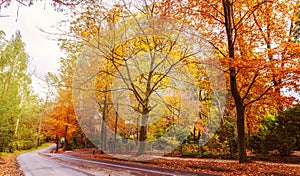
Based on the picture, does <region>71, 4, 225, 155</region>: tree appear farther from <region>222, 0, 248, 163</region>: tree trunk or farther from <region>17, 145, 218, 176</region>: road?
<region>17, 145, 218, 176</region>: road

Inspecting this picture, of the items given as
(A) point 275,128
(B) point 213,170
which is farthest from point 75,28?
(A) point 275,128

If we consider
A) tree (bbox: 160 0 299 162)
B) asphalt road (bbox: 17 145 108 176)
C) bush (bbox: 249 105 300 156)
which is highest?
tree (bbox: 160 0 299 162)

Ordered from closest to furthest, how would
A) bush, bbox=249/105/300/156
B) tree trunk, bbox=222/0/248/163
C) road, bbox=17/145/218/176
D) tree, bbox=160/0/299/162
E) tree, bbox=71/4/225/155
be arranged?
1. road, bbox=17/145/218/176
2. tree, bbox=160/0/299/162
3. tree trunk, bbox=222/0/248/163
4. bush, bbox=249/105/300/156
5. tree, bbox=71/4/225/155

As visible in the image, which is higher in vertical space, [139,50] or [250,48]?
[139,50]

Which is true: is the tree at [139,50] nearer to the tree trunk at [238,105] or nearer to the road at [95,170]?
the tree trunk at [238,105]

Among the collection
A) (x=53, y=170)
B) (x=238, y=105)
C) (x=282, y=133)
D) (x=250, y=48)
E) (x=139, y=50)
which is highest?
(x=139, y=50)

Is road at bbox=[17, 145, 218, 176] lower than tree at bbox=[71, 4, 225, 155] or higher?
lower

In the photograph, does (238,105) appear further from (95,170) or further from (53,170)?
(53,170)

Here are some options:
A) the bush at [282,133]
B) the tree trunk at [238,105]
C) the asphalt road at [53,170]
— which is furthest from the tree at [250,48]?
the asphalt road at [53,170]

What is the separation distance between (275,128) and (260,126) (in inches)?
40.2

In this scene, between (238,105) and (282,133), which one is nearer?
(238,105)

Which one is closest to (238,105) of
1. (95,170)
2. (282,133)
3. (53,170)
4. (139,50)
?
(282,133)

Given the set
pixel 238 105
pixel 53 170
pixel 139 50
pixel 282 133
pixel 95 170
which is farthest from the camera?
pixel 139 50

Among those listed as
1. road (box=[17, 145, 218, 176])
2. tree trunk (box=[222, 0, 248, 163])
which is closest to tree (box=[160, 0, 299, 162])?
tree trunk (box=[222, 0, 248, 163])
